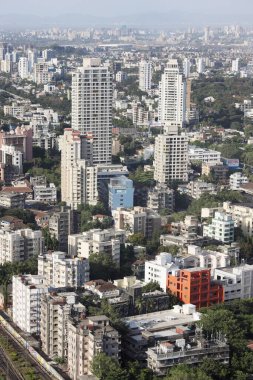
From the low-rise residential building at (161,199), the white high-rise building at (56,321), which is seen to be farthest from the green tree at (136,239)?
the white high-rise building at (56,321)

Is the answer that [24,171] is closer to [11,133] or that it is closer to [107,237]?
[11,133]

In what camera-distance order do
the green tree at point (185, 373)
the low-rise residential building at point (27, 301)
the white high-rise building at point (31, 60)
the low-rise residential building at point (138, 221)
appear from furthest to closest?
the white high-rise building at point (31, 60), the low-rise residential building at point (138, 221), the low-rise residential building at point (27, 301), the green tree at point (185, 373)

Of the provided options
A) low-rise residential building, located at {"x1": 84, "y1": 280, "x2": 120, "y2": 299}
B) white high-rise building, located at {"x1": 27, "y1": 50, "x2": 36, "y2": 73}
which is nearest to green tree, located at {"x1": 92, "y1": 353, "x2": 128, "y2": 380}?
low-rise residential building, located at {"x1": 84, "y1": 280, "x2": 120, "y2": 299}

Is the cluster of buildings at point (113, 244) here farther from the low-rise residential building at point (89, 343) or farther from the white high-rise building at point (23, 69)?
the white high-rise building at point (23, 69)

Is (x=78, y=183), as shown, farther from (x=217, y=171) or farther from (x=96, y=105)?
(x=217, y=171)

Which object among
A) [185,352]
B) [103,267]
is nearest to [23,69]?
[103,267]

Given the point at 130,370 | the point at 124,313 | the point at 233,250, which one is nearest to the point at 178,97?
the point at 233,250

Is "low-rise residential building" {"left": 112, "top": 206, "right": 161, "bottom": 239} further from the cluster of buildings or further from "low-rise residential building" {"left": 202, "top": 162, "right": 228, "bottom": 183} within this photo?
"low-rise residential building" {"left": 202, "top": 162, "right": 228, "bottom": 183}
